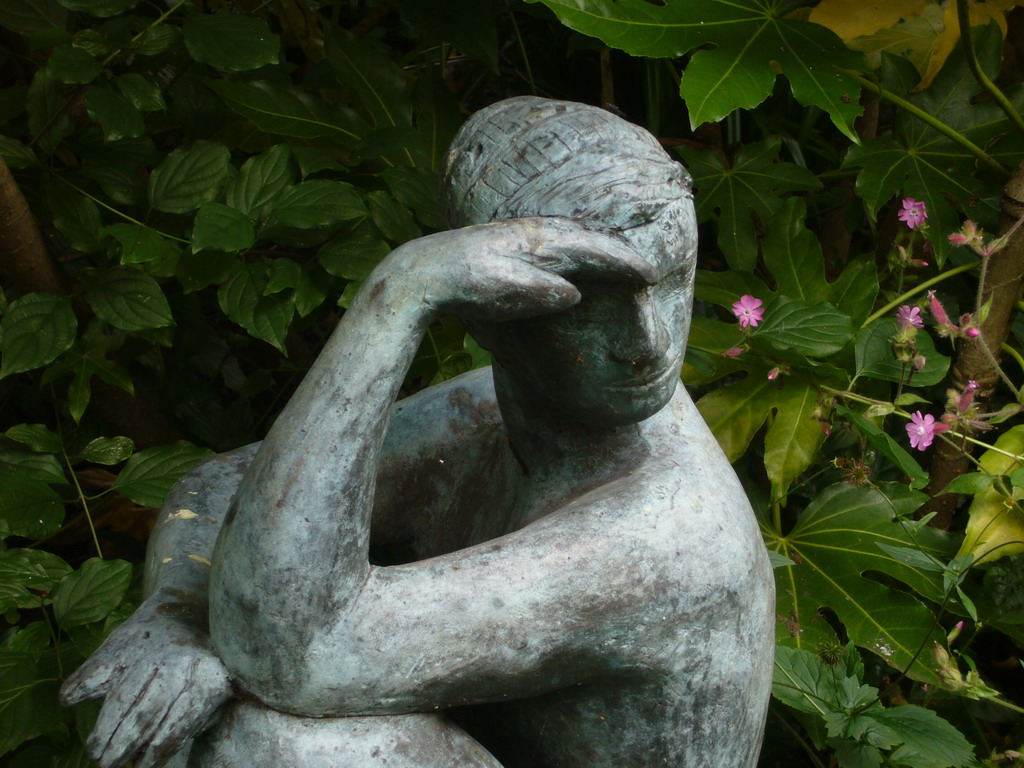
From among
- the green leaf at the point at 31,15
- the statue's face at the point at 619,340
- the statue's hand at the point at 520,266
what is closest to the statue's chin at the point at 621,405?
the statue's face at the point at 619,340

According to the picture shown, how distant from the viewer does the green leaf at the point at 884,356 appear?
5.73ft

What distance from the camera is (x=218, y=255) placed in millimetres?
1719

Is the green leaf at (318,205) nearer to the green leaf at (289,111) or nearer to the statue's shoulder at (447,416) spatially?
the green leaf at (289,111)

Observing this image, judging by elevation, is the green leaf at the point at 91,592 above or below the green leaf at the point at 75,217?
below

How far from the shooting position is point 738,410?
1.83m

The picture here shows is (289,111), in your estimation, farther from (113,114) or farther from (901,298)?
(901,298)

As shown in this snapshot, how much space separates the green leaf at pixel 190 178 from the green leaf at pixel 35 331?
A: 22 cm

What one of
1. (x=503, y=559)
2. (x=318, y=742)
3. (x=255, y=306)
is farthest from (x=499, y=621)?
(x=255, y=306)

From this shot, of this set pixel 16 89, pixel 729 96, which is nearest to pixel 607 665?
pixel 729 96

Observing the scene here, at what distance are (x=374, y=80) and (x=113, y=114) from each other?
1.44 ft

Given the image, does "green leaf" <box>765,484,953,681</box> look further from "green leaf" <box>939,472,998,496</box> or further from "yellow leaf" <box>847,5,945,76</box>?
"yellow leaf" <box>847,5,945,76</box>

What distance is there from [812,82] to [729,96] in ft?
0.51

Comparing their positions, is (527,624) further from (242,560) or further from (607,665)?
(242,560)

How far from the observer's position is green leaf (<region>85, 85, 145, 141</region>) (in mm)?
1715
